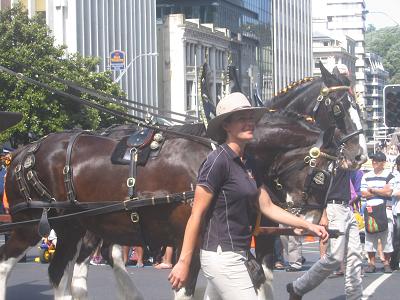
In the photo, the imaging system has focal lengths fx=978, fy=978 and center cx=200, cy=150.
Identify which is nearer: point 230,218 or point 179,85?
point 230,218

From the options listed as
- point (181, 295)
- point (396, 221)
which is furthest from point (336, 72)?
point (396, 221)

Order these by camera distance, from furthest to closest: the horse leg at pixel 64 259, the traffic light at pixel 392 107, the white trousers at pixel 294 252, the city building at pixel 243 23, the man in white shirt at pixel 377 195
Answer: the city building at pixel 243 23, the man in white shirt at pixel 377 195, the white trousers at pixel 294 252, the traffic light at pixel 392 107, the horse leg at pixel 64 259

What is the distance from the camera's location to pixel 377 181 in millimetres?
15211

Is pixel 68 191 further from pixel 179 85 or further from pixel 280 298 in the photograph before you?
pixel 179 85

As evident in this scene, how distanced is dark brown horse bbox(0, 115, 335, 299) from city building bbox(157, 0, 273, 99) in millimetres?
58616

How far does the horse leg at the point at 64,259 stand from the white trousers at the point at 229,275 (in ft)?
12.1

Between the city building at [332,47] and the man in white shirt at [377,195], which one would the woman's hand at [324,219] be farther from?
the city building at [332,47]

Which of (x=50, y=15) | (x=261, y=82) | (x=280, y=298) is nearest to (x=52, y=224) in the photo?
(x=280, y=298)

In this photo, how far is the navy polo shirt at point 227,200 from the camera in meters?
6.13

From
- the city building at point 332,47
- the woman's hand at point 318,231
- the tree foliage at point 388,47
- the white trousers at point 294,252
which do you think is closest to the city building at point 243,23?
the city building at point 332,47

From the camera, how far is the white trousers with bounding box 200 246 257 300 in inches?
240

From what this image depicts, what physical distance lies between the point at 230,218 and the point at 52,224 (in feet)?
12.5

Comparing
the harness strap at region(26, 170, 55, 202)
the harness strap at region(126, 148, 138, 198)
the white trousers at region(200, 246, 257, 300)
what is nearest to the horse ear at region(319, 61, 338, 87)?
the harness strap at region(126, 148, 138, 198)

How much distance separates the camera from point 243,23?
296 ft
